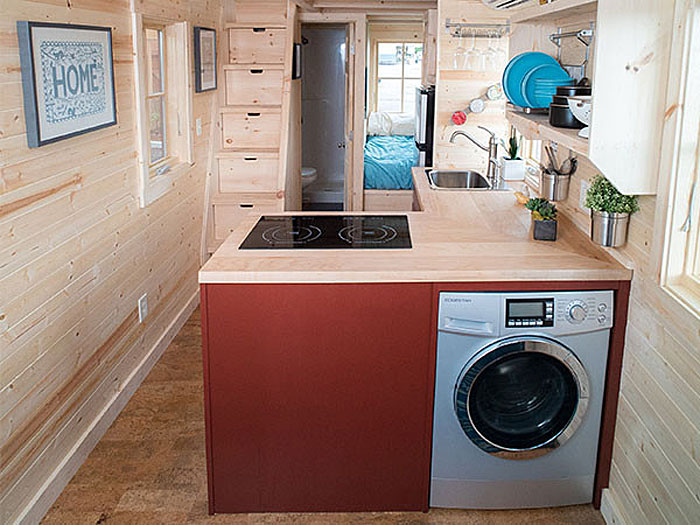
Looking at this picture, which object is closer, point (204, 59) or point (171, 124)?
point (171, 124)

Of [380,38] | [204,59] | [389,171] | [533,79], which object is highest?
[380,38]

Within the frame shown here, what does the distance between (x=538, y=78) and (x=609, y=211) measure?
2.90ft

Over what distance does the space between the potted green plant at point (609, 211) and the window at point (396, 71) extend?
723 cm

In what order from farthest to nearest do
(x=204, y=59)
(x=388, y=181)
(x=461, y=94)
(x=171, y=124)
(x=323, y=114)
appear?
(x=323, y=114)
(x=388, y=181)
(x=461, y=94)
(x=204, y=59)
(x=171, y=124)

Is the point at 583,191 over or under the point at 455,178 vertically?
over

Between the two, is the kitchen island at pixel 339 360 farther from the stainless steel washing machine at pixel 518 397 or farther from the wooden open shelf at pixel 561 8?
the wooden open shelf at pixel 561 8

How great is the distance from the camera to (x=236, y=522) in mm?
2635

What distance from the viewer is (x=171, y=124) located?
14.5ft

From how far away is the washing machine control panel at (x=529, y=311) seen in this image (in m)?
2.47

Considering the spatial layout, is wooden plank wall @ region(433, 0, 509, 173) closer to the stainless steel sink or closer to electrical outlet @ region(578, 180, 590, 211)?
the stainless steel sink

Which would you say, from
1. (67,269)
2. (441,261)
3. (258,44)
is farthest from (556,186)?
(258,44)

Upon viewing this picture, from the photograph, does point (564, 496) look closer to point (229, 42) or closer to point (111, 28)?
point (111, 28)

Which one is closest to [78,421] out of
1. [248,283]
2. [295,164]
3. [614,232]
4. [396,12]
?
[248,283]

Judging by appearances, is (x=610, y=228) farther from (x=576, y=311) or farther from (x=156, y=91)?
(x=156, y=91)
